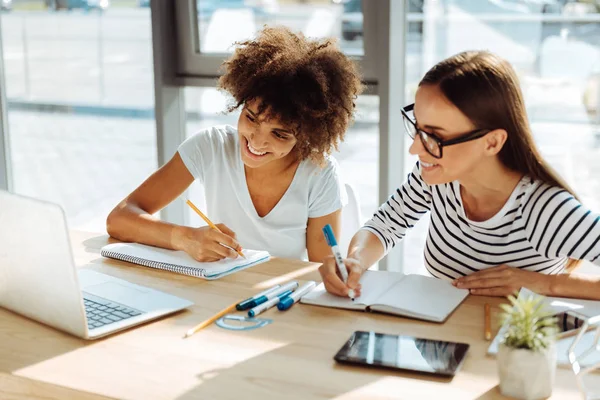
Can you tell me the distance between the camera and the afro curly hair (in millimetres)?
1939

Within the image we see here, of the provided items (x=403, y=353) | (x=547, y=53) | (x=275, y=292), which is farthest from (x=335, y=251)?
(x=547, y=53)

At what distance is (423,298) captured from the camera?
1.49 m

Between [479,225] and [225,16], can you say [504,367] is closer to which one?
[479,225]

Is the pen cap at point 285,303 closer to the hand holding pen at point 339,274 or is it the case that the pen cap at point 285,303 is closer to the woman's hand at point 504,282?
the hand holding pen at point 339,274

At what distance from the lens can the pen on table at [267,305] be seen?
1.43 meters

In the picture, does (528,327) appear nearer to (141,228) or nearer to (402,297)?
(402,297)

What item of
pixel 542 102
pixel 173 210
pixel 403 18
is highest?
pixel 403 18

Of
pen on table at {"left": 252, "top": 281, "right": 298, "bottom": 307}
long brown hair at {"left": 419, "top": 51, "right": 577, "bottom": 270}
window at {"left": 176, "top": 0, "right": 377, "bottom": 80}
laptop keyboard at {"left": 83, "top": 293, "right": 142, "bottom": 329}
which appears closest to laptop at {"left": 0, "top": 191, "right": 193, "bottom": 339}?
laptop keyboard at {"left": 83, "top": 293, "right": 142, "bottom": 329}

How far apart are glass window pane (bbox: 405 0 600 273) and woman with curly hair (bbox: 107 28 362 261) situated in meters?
0.71

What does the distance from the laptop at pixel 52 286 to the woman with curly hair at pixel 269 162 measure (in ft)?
1.00

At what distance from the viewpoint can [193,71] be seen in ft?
9.93

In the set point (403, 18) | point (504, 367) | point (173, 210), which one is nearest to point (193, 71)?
point (173, 210)

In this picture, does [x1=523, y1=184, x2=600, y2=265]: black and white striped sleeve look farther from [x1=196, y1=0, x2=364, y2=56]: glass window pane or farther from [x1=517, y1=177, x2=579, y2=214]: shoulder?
[x1=196, y1=0, x2=364, y2=56]: glass window pane

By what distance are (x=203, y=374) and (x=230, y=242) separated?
23.0 inches
